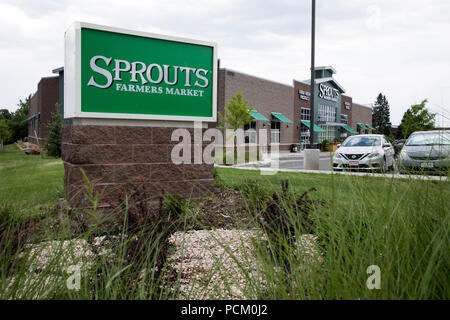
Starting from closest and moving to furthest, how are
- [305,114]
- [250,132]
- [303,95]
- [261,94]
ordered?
[250,132] → [261,94] → [303,95] → [305,114]

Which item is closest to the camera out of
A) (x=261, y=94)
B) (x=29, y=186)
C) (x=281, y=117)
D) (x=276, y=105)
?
(x=29, y=186)

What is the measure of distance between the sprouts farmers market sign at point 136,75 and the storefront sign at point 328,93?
4487 centimetres

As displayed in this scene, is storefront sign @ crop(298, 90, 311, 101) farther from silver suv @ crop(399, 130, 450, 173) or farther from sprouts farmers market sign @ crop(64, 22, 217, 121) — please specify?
silver suv @ crop(399, 130, 450, 173)

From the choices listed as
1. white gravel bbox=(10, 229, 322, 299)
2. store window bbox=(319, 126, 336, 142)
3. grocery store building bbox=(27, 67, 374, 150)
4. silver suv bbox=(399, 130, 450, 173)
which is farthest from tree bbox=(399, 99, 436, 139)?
store window bbox=(319, 126, 336, 142)

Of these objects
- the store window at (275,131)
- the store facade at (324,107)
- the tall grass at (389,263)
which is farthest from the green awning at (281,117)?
the tall grass at (389,263)

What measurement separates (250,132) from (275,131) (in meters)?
5.67

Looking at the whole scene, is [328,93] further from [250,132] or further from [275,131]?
[250,132]

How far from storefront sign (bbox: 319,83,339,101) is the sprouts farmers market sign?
44.9 meters

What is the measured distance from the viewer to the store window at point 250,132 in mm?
→ 33156

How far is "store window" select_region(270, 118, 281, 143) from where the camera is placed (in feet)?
123

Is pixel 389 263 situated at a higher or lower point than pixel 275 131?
lower

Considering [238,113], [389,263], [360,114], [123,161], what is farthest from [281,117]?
[389,263]

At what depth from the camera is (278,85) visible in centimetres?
3859

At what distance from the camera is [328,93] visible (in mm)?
50500
